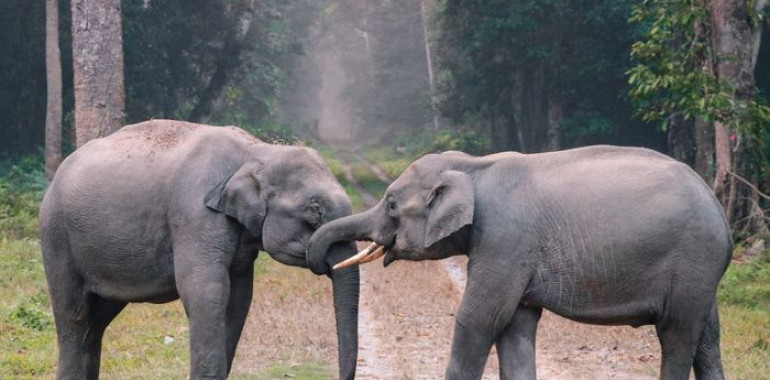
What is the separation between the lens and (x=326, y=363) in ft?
33.5

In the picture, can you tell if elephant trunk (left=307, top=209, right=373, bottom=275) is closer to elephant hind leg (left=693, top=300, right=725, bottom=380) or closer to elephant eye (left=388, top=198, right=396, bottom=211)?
elephant eye (left=388, top=198, right=396, bottom=211)

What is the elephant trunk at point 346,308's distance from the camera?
7661 millimetres

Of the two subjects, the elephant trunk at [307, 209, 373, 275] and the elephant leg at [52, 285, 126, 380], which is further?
the elephant leg at [52, 285, 126, 380]

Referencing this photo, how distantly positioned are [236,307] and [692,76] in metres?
8.13

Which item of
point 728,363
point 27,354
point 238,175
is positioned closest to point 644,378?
point 728,363

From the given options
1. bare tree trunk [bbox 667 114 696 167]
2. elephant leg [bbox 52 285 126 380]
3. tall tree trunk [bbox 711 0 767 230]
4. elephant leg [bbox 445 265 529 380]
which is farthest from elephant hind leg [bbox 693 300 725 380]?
bare tree trunk [bbox 667 114 696 167]

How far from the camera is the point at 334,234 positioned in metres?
7.54

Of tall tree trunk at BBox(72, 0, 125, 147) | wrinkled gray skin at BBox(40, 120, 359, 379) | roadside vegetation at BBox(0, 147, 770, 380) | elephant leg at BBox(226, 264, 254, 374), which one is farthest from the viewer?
tall tree trunk at BBox(72, 0, 125, 147)

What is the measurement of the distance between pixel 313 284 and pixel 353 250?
7.05 metres

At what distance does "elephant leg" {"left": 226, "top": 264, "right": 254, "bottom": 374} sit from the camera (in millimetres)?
8102

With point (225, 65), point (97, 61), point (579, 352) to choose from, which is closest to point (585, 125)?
point (225, 65)

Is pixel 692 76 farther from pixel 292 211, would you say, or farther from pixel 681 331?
pixel 292 211

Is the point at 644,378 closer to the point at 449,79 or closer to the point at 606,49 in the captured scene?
the point at 606,49

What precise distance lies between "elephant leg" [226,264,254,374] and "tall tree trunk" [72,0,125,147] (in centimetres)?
779
